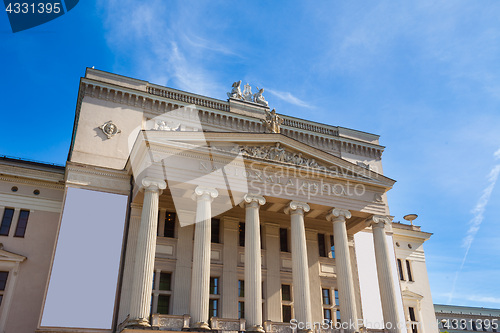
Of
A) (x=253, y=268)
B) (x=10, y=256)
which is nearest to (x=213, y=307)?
(x=253, y=268)

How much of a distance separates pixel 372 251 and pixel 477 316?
45.8 m

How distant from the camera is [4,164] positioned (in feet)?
88.8

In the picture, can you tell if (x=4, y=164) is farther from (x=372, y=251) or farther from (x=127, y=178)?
(x=372, y=251)

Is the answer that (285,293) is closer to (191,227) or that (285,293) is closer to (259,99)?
(191,227)

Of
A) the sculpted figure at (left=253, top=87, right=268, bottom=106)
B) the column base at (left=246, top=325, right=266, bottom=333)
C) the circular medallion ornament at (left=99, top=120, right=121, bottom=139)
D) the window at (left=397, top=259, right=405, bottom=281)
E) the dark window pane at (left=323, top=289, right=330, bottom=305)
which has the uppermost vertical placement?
the sculpted figure at (left=253, top=87, right=268, bottom=106)

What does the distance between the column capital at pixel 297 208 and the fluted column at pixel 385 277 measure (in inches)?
189

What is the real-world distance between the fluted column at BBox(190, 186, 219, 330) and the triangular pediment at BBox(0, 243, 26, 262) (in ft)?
33.9

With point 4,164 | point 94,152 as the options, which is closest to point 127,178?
point 94,152

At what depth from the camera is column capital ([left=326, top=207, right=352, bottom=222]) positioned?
27.4 m

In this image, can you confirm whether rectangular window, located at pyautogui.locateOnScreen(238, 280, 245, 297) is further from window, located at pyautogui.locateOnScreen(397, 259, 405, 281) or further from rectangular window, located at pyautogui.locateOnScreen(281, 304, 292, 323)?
window, located at pyautogui.locateOnScreen(397, 259, 405, 281)

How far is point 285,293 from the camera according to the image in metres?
28.6

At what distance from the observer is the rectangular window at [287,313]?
91.1 feet

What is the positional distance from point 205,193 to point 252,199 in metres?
2.81

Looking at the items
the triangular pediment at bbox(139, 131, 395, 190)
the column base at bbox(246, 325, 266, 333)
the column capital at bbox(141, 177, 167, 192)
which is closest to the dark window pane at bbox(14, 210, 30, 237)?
A: the column capital at bbox(141, 177, 167, 192)
